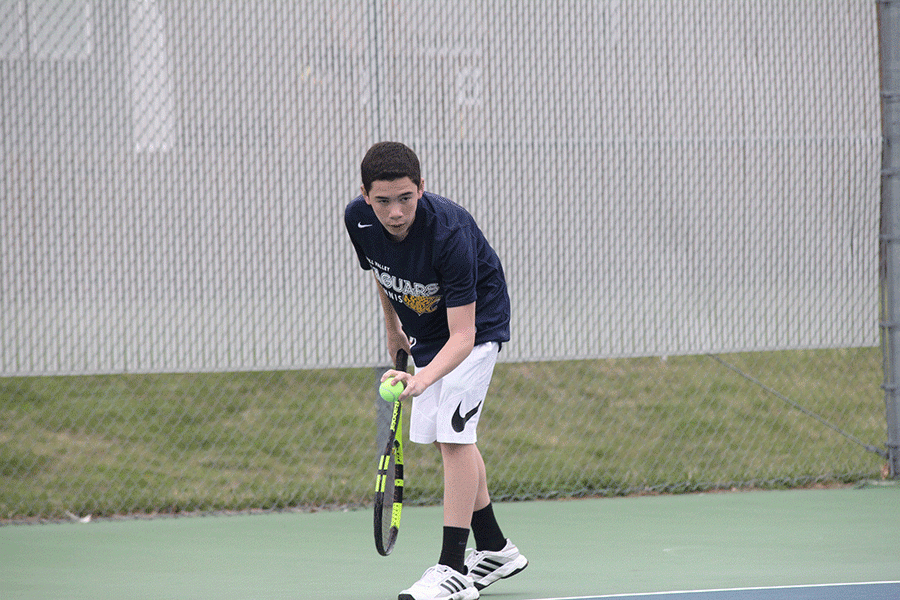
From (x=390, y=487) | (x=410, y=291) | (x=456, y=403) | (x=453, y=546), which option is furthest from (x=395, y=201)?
(x=453, y=546)

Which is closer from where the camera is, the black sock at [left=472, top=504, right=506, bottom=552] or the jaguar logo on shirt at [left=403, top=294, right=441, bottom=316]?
the jaguar logo on shirt at [left=403, top=294, right=441, bottom=316]

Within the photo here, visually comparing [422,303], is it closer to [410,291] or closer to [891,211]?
[410,291]

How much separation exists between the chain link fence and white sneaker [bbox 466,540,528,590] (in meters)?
2.19

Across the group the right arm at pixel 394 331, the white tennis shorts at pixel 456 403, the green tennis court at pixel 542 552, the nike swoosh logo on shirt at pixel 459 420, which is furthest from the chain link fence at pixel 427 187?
the nike swoosh logo on shirt at pixel 459 420

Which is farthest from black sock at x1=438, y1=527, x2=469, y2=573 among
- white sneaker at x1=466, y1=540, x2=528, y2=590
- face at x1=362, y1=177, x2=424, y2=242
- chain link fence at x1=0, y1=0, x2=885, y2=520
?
chain link fence at x1=0, y1=0, x2=885, y2=520

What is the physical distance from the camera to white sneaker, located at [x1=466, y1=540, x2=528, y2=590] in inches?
156

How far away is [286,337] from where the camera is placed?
19.8 feet

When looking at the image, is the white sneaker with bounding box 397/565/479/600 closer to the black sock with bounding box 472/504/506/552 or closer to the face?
the black sock with bounding box 472/504/506/552

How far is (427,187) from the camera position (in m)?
6.14

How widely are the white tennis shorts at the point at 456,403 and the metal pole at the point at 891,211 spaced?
11.8ft

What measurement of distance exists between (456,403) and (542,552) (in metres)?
1.35

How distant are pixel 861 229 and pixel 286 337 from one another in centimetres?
344

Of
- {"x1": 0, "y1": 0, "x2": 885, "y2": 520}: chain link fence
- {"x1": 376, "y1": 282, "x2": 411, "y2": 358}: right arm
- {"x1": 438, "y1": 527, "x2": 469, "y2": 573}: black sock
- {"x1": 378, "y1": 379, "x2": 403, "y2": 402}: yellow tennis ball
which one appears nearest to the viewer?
{"x1": 378, "y1": 379, "x2": 403, "y2": 402}: yellow tennis ball

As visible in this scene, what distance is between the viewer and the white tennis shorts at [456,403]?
3.77 metres
